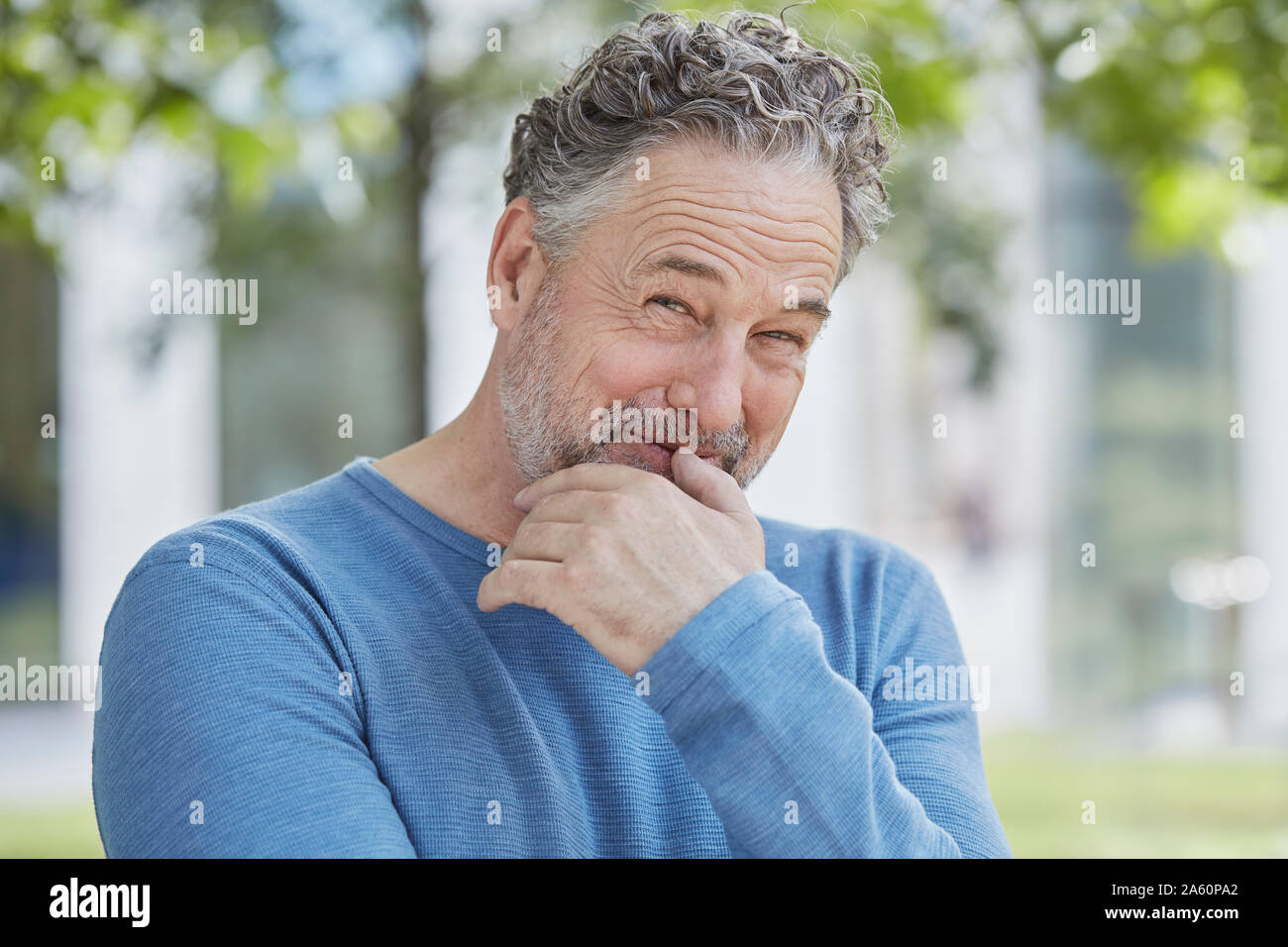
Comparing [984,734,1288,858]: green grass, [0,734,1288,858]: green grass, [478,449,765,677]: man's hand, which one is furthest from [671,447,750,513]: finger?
[984,734,1288,858]: green grass

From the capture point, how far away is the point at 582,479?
66.7 inches

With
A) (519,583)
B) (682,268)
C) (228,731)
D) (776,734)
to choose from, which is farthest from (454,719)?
(682,268)

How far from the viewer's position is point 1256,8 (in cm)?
393

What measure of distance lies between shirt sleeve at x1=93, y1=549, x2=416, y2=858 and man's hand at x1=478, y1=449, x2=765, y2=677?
0.25 m

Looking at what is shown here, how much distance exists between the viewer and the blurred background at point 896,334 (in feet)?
13.2

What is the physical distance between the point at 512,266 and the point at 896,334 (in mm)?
6572

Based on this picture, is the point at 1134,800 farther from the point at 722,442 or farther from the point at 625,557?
the point at 625,557

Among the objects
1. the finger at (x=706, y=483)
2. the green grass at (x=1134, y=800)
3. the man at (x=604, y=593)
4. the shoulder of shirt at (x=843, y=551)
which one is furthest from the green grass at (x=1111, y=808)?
the finger at (x=706, y=483)

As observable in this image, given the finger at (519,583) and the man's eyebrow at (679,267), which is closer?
the finger at (519,583)

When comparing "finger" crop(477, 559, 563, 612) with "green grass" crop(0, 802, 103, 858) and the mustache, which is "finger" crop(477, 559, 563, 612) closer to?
the mustache

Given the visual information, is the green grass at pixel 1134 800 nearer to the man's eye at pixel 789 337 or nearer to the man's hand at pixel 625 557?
the man's eye at pixel 789 337

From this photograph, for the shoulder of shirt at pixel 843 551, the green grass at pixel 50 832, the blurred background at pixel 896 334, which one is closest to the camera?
the shoulder of shirt at pixel 843 551

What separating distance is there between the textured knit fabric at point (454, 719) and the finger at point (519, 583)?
0.15 metres
